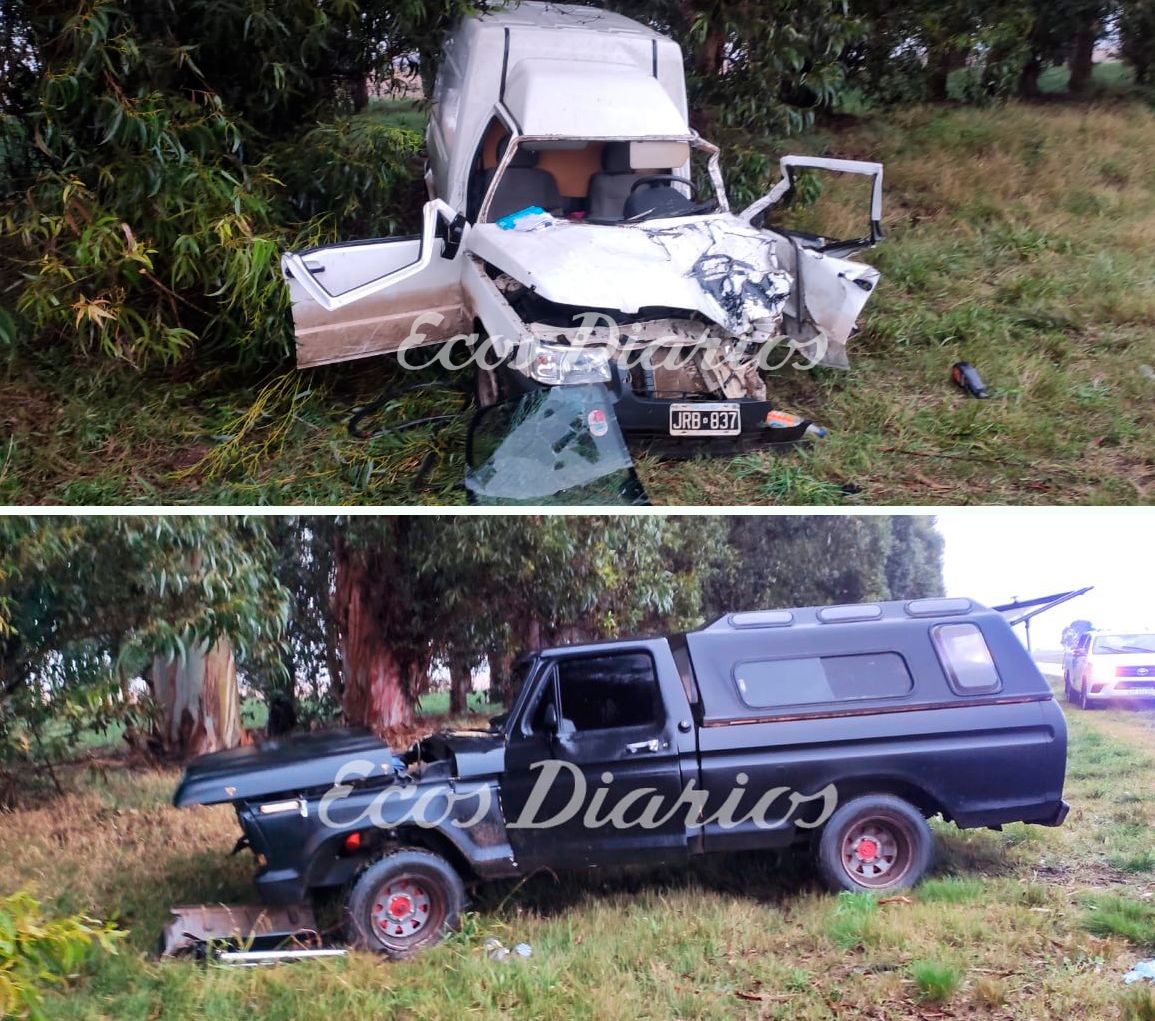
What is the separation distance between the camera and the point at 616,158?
5.03 m

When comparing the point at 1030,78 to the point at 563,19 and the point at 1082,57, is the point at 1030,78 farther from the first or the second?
the point at 563,19

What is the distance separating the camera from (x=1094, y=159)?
6.95 metres

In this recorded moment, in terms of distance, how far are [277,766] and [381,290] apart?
204 centimetres

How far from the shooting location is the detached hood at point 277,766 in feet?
10.2

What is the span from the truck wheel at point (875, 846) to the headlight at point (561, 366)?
176 cm

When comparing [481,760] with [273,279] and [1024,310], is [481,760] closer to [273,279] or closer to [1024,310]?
[273,279]

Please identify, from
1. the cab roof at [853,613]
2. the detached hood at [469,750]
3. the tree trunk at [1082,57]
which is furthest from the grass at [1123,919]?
the tree trunk at [1082,57]

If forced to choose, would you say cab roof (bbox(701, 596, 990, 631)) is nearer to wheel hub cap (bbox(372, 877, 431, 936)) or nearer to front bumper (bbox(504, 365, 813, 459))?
front bumper (bbox(504, 365, 813, 459))

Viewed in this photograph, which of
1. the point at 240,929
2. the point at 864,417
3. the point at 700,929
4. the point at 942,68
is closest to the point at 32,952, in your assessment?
the point at 240,929

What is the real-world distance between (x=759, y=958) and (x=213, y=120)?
159 inches

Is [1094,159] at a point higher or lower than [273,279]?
higher

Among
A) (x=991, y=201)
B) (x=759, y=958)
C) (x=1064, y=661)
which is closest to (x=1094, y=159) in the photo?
(x=991, y=201)

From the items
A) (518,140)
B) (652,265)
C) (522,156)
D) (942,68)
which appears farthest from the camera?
(942,68)

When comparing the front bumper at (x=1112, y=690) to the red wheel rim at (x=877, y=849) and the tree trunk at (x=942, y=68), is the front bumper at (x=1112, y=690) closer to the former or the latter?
the red wheel rim at (x=877, y=849)
